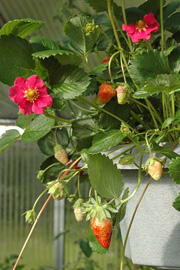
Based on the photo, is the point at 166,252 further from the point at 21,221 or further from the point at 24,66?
the point at 21,221

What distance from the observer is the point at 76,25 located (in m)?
0.53

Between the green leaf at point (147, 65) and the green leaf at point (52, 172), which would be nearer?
the green leaf at point (147, 65)

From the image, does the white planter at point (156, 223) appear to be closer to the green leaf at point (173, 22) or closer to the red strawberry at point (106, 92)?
the red strawberry at point (106, 92)

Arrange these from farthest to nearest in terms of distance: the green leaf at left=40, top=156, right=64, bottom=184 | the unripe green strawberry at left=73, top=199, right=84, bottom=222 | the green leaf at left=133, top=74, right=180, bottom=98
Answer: the green leaf at left=40, top=156, right=64, bottom=184 < the unripe green strawberry at left=73, top=199, right=84, bottom=222 < the green leaf at left=133, top=74, right=180, bottom=98

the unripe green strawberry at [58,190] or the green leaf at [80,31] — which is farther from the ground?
the green leaf at [80,31]

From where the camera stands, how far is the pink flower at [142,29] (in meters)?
0.51

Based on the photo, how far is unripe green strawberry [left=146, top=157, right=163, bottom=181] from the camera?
0.41 metres

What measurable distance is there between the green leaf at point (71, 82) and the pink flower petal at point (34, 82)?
0.03 metres

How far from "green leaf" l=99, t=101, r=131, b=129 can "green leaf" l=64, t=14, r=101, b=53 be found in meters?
0.08

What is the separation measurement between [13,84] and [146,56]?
0.13 meters

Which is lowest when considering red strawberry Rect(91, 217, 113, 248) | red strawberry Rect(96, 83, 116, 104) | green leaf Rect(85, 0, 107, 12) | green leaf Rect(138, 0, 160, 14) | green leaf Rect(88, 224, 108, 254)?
green leaf Rect(88, 224, 108, 254)

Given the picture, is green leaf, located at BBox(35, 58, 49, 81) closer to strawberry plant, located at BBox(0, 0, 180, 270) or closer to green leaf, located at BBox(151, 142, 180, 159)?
strawberry plant, located at BBox(0, 0, 180, 270)

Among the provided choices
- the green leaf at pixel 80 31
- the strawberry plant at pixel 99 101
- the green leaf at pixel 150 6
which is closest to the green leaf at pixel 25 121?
the strawberry plant at pixel 99 101

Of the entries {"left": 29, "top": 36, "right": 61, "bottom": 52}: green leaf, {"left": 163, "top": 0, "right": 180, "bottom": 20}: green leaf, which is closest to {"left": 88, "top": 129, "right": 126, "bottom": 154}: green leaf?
{"left": 29, "top": 36, "right": 61, "bottom": 52}: green leaf
